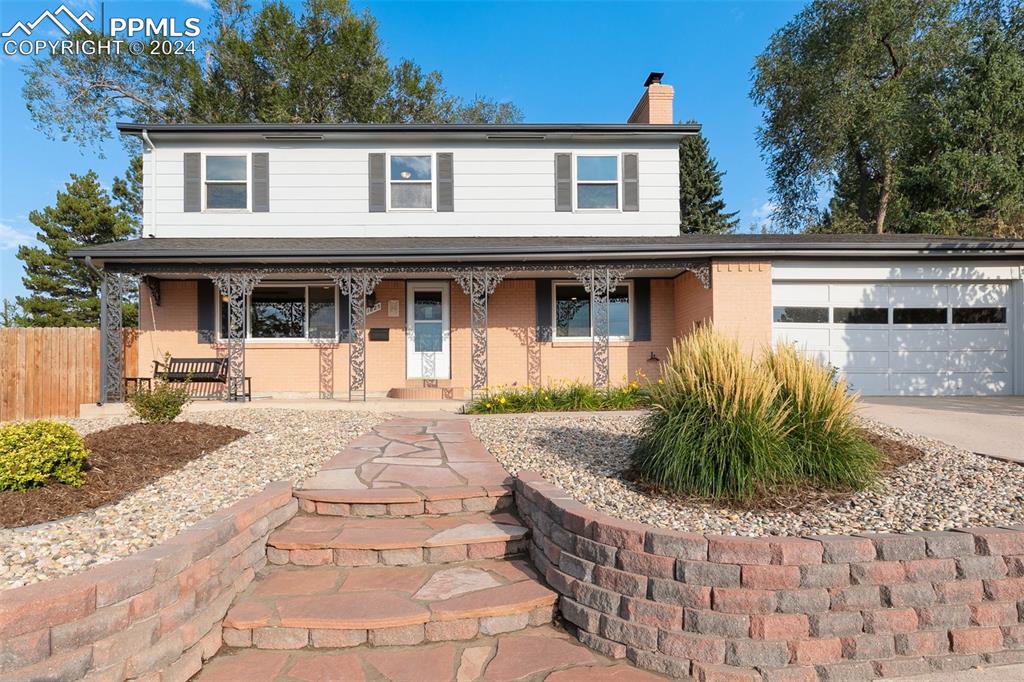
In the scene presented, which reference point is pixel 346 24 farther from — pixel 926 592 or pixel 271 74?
pixel 926 592

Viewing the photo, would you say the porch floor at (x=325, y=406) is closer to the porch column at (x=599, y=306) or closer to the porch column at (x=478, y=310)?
the porch column at (x=478, y=310)

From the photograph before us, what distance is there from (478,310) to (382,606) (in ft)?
27.3

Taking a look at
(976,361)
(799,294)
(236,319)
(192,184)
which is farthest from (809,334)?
(192,184)

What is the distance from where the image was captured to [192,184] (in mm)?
11102

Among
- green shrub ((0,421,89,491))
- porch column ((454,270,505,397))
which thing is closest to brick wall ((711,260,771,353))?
porch column ((454,270,505,397))

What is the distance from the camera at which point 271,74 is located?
2020 centimetres

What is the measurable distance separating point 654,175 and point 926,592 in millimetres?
10201

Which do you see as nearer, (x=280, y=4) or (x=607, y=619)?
Answer: (x=607, y=619)

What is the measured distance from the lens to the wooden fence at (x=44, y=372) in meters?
9.68

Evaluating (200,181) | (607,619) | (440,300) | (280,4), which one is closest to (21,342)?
(200,181)

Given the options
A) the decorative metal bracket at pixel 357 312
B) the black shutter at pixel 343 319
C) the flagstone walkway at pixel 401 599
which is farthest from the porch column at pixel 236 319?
the flagstone walkway at pixel 401 599

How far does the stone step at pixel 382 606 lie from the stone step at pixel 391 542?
3.1 inches

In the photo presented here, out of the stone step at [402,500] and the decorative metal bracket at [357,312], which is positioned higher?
the decorative metal bracket at [357,312]

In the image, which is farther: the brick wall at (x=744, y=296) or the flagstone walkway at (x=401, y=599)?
the brick wall at (x=744, y=296)
